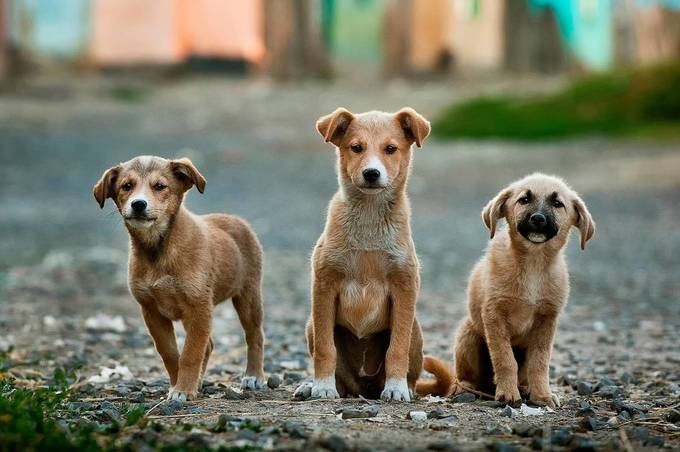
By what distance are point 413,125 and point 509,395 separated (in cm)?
154

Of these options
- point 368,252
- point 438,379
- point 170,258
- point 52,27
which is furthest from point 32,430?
point 52,27

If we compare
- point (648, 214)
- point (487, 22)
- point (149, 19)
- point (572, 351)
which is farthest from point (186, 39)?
point (572, 351)

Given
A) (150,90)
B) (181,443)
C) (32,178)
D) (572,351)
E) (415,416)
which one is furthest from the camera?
(150,90)

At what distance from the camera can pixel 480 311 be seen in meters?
6.54

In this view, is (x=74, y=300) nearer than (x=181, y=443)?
No

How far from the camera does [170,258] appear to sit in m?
6.29

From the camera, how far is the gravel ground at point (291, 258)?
5.69 metres

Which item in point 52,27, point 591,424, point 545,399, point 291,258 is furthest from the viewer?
→ point 52,27

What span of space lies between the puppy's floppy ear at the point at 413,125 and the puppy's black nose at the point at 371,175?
0.37m

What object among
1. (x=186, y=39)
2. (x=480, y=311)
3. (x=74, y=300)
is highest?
(x=186, y=39)

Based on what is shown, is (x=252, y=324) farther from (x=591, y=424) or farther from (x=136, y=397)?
(x=591, y=424)

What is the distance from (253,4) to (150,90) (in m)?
3.12

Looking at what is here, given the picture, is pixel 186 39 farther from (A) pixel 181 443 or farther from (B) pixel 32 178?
(A) pixel 181 443

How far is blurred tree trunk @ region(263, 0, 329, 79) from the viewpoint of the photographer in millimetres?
26812
